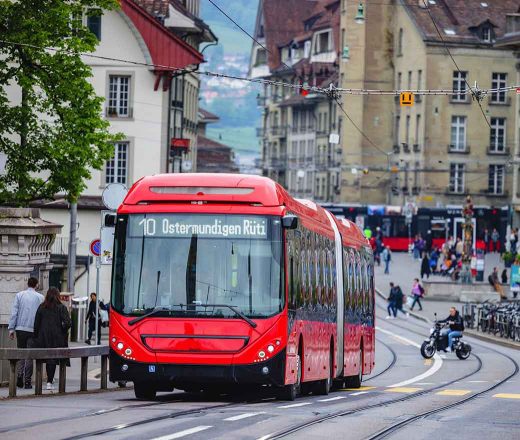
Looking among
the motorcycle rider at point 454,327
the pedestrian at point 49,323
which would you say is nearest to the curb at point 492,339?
the motorcycle rider at point 454,327

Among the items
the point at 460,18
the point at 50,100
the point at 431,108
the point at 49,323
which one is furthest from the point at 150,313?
the point at 431,108

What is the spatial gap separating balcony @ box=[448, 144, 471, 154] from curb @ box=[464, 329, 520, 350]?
2311 inches

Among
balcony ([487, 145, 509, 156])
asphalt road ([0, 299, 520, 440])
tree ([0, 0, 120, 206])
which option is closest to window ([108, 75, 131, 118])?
tree ([0, 0, 120, 206])

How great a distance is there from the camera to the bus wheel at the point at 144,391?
2248 centimetres

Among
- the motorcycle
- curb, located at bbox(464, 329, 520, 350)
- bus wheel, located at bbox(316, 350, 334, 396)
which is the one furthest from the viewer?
curb, located at bbox(464, 329, 520, 350)

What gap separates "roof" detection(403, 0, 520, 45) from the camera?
116 meters

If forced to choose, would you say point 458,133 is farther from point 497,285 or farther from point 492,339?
point 492,339

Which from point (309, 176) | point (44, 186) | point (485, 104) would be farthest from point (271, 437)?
point (309, 176)

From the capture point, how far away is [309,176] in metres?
146

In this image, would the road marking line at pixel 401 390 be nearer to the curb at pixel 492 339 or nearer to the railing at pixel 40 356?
the railing at pixel 40 356

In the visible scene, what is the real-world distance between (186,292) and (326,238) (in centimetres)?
537

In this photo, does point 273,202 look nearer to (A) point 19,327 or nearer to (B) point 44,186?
(A) point 19,327

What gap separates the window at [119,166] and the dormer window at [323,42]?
8393 centimetres

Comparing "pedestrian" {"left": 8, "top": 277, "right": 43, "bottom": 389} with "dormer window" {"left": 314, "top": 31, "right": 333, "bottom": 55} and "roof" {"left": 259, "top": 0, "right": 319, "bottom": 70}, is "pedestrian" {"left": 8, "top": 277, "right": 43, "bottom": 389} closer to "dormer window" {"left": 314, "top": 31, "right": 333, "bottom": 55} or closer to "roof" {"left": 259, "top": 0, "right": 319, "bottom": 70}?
"dormer window" {"left": 314, "top": 31, "right": 333, "bottom": 55}
